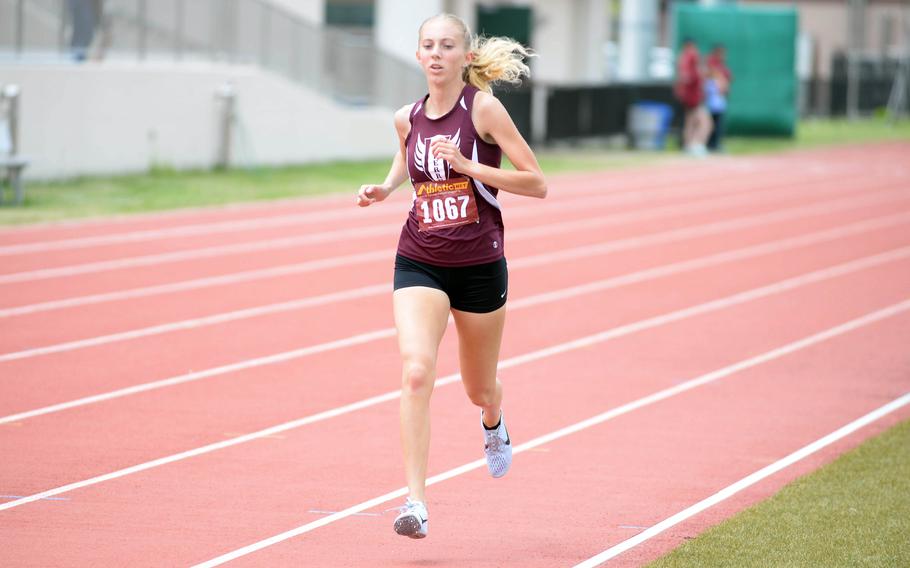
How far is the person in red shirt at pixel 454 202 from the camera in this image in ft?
18.6

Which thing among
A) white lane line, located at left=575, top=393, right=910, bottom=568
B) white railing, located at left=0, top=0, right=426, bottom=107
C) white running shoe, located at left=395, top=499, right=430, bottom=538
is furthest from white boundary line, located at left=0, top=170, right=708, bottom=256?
white running shoe, located at left=395, top=499, right=430, bottom=538

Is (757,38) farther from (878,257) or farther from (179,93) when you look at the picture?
(878,257)

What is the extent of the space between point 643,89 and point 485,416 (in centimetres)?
2720

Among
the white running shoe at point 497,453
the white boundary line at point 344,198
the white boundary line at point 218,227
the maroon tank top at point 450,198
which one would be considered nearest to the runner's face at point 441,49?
the maroon tank top at point 450,198

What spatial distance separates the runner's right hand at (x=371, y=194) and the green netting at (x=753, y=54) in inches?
1092

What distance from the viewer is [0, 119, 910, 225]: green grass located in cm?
1795

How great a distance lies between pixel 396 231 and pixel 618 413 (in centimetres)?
932

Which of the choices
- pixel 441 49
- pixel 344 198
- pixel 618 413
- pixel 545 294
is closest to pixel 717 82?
pixel 344 198

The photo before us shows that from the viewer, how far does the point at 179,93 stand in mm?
22609

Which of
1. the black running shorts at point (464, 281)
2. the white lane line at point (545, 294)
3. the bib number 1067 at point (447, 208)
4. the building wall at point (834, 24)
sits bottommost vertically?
A: the white lane line at point (545, 294)

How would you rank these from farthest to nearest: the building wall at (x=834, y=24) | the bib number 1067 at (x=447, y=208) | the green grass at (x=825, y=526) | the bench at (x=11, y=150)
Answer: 1. the building wall at (x=834, y=24)
2. the bench at (x=11, y=150)
3. the bib number 1067 at (x=447, y=208)
4. the green grass at (x=825, y=526)

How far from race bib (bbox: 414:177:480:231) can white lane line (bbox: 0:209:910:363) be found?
15.5ft

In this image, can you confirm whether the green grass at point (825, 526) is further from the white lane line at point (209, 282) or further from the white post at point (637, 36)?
the white post at point (637, 36)

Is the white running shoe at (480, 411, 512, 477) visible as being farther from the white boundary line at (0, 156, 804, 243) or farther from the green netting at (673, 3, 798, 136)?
the green netting at (673, 3, 798, 136)
